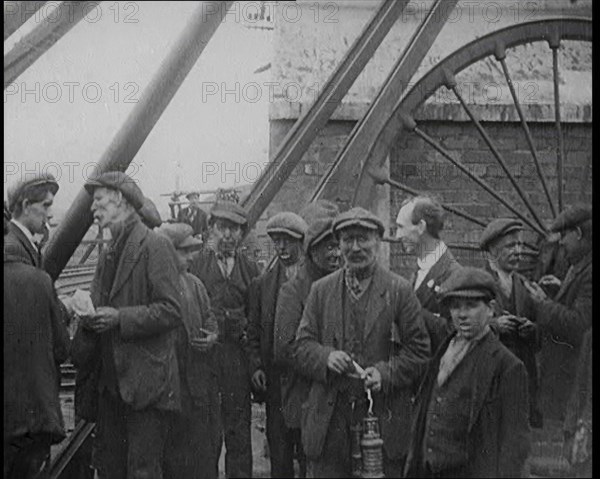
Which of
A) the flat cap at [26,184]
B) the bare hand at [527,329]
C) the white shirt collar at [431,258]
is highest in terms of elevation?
the flat cap at [26,184]

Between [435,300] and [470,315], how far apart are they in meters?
0.28

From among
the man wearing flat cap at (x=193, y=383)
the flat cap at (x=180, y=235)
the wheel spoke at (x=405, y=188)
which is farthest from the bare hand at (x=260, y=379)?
the wheel spoke at (x=405, y=188)

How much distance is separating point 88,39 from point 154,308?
1.03 m

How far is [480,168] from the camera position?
151 inches

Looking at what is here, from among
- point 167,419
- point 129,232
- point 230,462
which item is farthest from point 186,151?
point 230,462

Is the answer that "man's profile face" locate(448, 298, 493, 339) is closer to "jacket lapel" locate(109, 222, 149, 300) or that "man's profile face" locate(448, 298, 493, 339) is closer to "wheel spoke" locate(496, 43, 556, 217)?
"jacket lapel" locate(109, 222, 149, 300)

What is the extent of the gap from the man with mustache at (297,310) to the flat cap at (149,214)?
1.64 ft

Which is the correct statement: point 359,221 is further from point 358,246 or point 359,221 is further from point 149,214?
point 149,214

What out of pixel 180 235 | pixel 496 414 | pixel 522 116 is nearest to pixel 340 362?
pixel 496 414

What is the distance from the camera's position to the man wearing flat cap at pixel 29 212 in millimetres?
2414

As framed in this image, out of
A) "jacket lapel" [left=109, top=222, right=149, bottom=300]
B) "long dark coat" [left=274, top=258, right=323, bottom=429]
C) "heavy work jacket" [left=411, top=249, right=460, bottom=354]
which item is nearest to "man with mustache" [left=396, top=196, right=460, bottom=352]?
"heavy work jacket" [left=411, top=249, right=460, bottom=354]

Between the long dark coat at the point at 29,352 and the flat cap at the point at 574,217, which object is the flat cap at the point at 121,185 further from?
the flat cap at the point at 574,217

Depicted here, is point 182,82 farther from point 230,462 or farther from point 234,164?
point 230,462

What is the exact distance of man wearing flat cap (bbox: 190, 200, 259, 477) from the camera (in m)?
2.69
